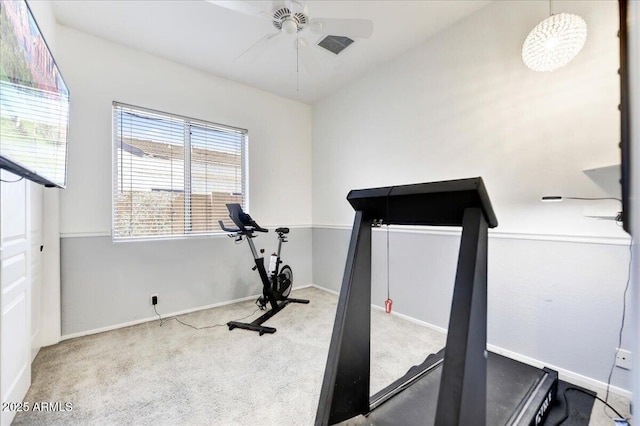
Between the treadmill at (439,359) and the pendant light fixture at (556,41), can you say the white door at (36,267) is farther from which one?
the pendant light fixture at (556,41)

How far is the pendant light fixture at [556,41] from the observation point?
1759 mm

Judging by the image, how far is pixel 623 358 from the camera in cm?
182

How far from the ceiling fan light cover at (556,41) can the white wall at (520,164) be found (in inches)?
10.4

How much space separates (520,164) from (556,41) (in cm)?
89

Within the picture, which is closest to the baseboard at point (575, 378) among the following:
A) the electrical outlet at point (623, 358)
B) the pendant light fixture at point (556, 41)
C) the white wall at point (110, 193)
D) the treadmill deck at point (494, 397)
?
the electrical outlet at point (623, 358)

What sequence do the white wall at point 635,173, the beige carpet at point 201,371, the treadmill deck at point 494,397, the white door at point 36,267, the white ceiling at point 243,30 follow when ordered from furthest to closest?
1. the white ceiling at point 243,30
2. the white door at point 36,267
3. the beige carpet at point 201,371
4. the treadmill deck at point 494,397
5. the white wall at point 635,173

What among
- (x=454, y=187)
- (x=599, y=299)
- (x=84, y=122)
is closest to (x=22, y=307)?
(x=84, y=122)

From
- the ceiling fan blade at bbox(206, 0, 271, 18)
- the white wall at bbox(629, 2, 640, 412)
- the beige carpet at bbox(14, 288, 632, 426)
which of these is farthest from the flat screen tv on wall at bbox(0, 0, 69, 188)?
the white wall at bbox(629, 2, 640, 412)

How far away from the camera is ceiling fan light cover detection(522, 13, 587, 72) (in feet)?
5.77

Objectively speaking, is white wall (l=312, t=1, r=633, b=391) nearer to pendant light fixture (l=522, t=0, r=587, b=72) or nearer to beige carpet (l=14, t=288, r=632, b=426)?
pendant light fixture (l=522, t=0, r=587, b=72)

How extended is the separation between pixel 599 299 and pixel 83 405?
3598 millimetres

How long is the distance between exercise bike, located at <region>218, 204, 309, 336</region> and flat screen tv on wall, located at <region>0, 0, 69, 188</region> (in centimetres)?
152

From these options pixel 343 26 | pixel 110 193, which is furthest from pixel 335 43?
pixel 110 193

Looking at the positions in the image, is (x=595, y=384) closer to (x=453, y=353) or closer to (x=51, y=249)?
(x=453, y=353)
